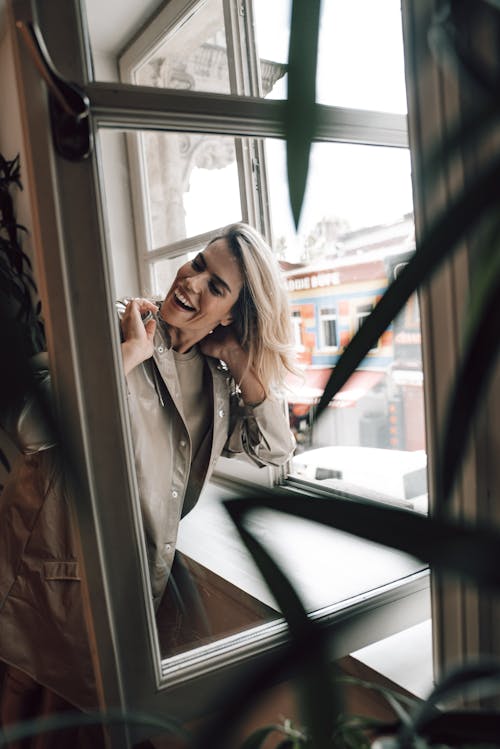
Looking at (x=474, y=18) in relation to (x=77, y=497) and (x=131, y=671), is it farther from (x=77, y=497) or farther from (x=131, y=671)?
(x=131, y=671)

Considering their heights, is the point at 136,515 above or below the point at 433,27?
below

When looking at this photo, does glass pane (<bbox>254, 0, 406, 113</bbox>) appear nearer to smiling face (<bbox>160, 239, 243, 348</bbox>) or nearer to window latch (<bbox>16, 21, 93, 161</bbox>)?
smiling face (<bbox>160, 239, 243, 348</bbox>)

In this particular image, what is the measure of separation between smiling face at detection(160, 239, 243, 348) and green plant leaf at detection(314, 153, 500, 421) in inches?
44.0

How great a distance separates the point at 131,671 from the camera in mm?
745

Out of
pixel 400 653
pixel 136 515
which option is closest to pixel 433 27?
pixel 136 515

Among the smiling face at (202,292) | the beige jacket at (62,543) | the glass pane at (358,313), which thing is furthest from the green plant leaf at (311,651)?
the smiling face at (202,292)

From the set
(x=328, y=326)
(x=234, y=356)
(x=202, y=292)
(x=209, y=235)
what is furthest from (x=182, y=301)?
(x=328, y=326)

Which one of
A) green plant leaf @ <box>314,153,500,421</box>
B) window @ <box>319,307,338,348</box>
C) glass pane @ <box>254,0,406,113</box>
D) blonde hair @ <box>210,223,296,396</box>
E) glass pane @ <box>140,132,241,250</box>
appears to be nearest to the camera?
green plant leaf @ <box>314,153,500,421</box>

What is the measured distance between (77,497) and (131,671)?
593mm

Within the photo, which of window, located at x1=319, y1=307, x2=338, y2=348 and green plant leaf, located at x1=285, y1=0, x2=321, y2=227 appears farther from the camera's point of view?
window, located at x1=319, y1=307, x2=338, y2=348

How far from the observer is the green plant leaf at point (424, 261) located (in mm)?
226

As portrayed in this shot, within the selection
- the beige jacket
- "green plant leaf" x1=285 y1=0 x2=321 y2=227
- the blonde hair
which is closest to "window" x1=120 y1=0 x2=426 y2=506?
the blonde hair

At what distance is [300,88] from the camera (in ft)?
0.84

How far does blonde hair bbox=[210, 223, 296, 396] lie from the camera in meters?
1.38
